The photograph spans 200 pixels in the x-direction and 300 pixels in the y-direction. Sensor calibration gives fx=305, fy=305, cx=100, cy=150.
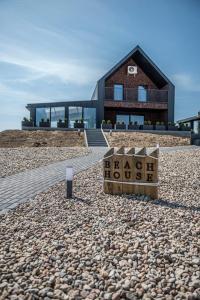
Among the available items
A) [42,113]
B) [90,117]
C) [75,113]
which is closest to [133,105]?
[90,117]

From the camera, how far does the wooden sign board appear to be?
6.77 meters

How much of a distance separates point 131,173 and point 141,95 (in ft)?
98.2

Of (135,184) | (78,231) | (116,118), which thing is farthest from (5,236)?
(116,118)

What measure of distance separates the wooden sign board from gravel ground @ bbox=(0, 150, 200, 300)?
427 mm

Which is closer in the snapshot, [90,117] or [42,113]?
[90,117]

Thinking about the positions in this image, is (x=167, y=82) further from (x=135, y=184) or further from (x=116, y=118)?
(x=135, y=184)

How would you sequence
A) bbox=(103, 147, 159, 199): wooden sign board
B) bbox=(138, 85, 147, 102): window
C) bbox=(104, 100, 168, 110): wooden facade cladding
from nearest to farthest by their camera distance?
1. bbox=(103, 147, 159, 199): wooden sign board
2. bbox=(104, 100, 168, 110): wooden facade cladding
3. bbox=(138, 85, 147, 102): window

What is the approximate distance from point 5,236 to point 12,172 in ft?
21.5

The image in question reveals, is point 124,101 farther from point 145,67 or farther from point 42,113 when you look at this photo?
point 42,113

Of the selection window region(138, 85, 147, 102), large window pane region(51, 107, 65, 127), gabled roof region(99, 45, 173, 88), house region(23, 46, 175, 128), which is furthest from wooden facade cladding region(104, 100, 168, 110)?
large window pane region(51, 107, 65, 127)

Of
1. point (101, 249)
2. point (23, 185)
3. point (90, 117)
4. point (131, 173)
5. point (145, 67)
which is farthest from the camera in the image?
point (145, 67)

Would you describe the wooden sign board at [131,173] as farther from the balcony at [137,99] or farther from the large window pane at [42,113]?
the large window pane at [42,113]

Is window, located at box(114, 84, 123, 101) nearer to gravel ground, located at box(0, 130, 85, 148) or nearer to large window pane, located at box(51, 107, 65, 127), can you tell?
large window pane, located at box(51, 107, 65, 127)

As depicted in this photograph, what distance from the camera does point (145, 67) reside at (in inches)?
1462
